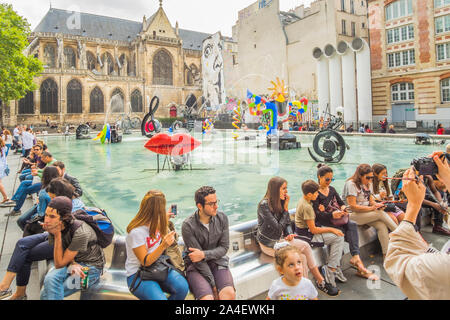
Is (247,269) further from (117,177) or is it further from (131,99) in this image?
(131,99)

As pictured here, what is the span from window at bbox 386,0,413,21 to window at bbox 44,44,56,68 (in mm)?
46823

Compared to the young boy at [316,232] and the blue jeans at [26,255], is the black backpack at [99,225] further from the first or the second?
the young boy at [316,232]

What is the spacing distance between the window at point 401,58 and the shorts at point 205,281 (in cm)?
3091

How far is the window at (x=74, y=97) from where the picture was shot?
4822cm

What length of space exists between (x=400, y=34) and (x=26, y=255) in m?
32.8

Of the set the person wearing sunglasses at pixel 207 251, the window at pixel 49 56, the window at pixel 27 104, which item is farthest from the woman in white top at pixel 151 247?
the window at pixel 49 56

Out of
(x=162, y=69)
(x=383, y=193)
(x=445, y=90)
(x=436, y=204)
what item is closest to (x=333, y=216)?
(x=383, y=193)

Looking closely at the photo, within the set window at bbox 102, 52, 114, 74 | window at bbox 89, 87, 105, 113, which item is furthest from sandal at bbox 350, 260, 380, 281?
window at bbox 102, 52, 114, 74

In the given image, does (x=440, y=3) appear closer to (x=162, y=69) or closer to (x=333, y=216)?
(x=333, y=216)

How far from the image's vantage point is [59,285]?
287 centimetres

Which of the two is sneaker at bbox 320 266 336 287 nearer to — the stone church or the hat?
the hat

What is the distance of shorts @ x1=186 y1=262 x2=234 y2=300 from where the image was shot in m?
2.94

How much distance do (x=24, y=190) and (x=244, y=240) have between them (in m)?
4.51

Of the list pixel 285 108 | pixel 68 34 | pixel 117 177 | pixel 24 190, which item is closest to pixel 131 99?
pixel 68 34
